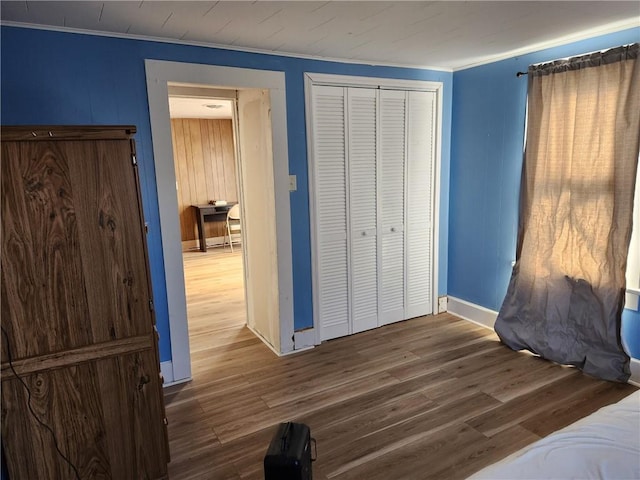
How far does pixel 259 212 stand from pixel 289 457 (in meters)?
2.06

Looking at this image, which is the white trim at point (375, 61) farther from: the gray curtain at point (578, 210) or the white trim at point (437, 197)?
the white trim at point (437, 197)

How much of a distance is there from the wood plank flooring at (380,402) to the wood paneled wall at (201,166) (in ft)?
13.5

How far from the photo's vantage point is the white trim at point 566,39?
8.14 ft

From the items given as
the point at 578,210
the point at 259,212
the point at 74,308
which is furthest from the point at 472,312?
the point at 74,308

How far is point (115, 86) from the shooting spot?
96.7 inches

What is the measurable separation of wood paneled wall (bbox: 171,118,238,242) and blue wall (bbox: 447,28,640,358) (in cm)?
461

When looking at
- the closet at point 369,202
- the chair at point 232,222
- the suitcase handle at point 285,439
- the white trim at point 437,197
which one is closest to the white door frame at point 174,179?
the closet at point 369,202

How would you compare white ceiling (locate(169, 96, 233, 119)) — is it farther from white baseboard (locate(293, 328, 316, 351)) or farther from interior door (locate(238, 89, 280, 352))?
white baseboard (locate(293, 328, 316, 351))

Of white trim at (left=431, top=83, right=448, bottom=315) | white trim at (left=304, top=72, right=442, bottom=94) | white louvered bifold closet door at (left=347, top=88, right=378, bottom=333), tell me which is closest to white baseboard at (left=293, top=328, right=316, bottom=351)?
white louvered bifold closet door at (left=347, top=88, right=378, bottom=333)

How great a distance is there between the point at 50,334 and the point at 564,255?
9.99 feet

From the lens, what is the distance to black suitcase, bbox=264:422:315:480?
160 centimetres

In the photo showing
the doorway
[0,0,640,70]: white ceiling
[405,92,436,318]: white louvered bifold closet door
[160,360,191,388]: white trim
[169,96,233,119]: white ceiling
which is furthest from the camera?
[169,96,233,119]: white ceiling

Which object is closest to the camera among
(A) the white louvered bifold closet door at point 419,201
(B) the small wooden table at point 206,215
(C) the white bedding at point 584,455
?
(C) the white bedding at point 584,455

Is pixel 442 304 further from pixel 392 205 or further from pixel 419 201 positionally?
pixel 392 205
